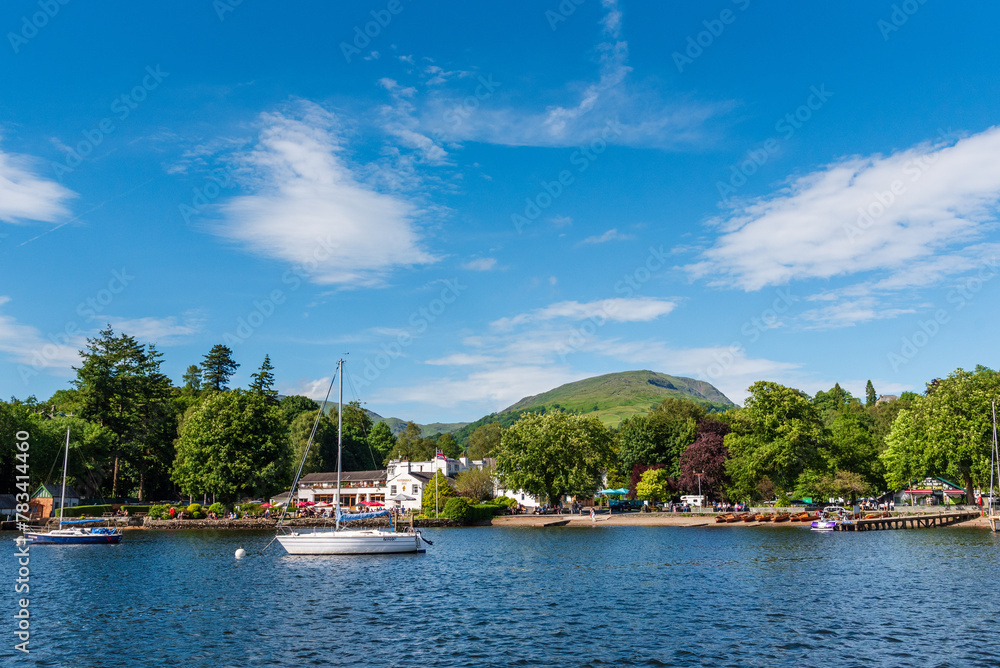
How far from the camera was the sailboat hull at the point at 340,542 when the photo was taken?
51.9 metres

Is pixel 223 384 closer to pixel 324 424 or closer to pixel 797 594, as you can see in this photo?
pixel 324 424

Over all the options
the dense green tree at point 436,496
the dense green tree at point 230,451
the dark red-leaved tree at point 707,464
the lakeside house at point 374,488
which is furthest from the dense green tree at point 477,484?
the dark red-leaved tree at point 707,464

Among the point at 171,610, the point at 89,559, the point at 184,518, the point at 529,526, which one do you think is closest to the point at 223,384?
the point at 184,518

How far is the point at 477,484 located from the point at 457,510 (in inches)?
594

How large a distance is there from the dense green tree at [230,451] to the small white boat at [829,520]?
2598 inches

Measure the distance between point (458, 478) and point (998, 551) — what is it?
249 ft

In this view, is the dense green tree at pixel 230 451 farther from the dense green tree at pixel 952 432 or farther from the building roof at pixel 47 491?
the dense green tree at pixel 952 432

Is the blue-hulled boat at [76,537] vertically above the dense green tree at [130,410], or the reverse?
the dense green tree at [130,410]

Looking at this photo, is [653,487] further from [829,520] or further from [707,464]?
[829,520]

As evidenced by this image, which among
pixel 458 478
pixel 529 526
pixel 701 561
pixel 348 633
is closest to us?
pixel 348 633

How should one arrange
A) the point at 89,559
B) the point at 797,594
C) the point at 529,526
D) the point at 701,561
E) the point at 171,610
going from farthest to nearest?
the point at 529,526 → the point at 89,559 → the point at 701,561 → the point at 797,594 → the point at 171,610

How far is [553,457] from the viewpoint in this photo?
9456 cm

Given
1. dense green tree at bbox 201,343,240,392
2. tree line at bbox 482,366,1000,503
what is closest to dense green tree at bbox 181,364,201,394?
dense green tree at bbox 201,343,240,392

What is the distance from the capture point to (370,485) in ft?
412
